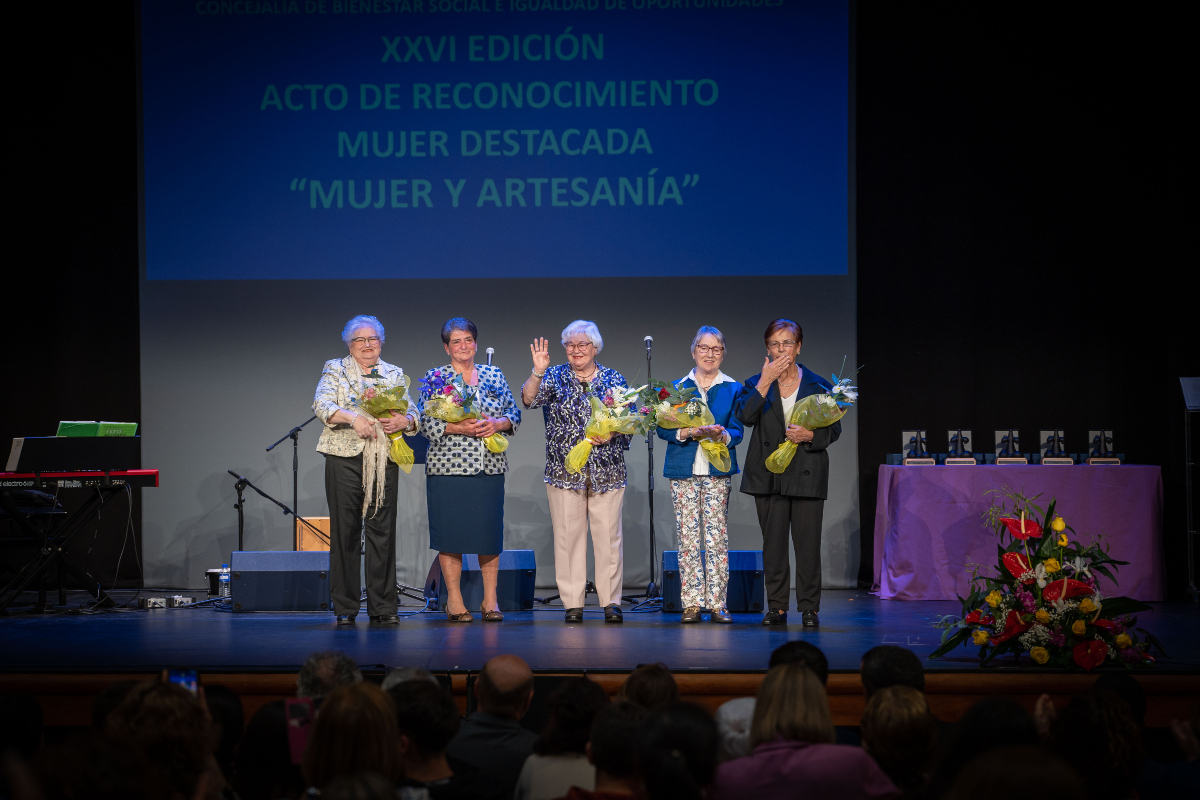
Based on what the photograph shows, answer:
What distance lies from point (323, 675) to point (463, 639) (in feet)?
6.40

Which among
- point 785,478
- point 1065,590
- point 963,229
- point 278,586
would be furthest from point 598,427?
point 963,229

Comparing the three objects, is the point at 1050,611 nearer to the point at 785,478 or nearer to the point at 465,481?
the point at 785,478

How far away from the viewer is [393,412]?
4969 millimetres

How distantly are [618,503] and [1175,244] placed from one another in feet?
14.0

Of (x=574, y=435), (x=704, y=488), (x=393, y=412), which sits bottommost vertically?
(x=704, y=488)

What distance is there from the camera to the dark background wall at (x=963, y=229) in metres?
6.77

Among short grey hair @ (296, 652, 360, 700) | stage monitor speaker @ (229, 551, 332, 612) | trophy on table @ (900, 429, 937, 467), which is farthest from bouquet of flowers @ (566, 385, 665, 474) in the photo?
short grey hair @ (296, 652, 360, 700)

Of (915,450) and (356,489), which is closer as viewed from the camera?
(356,489)

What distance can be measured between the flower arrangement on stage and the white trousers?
5.61ft

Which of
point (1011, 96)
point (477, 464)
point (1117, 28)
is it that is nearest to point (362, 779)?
point (477, 464)

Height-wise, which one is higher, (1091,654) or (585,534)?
→ (585,534)

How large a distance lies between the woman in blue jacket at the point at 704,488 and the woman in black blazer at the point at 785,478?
12 centimetres

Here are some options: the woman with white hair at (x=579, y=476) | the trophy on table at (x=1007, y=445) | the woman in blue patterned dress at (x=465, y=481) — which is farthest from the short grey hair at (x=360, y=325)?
the trophy on table at (x=1007, y=445)

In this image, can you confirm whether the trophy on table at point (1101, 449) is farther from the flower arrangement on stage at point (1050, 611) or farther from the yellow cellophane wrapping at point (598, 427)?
the yellow cellophane wrapping at point (598, 427)
